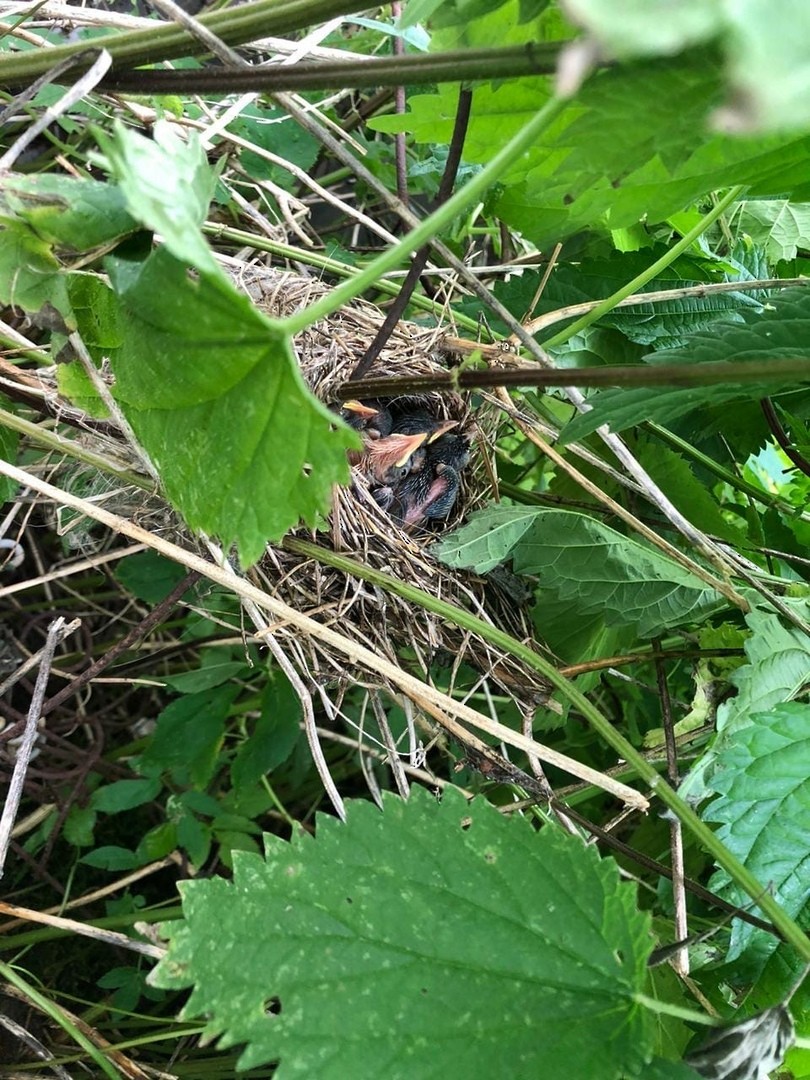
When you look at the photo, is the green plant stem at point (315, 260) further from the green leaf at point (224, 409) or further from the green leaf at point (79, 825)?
the green leaf at point (79, 825)

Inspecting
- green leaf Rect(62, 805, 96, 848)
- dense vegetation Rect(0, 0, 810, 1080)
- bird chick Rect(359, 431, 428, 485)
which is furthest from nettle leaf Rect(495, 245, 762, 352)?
green leaf Rect(62, 805, 96, 848)

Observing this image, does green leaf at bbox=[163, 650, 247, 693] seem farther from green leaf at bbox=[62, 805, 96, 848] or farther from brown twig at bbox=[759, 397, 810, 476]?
brown twig at bbox=[759, 397, 810, 476]

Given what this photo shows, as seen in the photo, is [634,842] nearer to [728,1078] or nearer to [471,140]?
[728,1078]

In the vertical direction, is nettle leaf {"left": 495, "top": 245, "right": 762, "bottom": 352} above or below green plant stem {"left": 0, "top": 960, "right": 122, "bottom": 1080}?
above

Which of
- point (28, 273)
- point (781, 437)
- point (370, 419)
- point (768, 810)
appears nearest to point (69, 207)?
point (28, 273)

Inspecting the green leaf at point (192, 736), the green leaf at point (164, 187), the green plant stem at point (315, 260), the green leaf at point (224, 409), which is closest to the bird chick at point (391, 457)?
the green plant stem at point (315, 260)
